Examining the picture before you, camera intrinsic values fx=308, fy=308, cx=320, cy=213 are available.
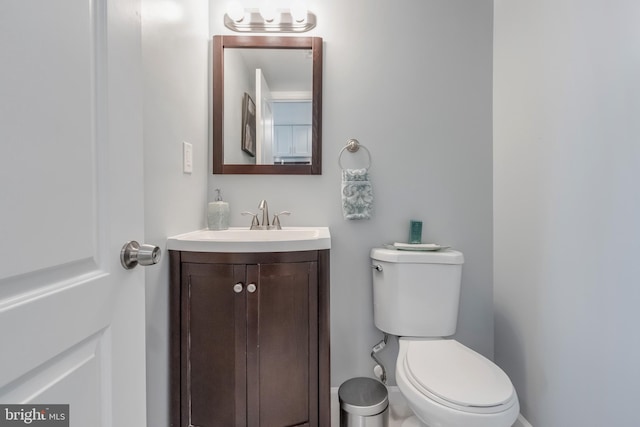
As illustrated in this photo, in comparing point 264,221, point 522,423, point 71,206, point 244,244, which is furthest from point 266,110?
point 522,423

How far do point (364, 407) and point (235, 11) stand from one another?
1884mm

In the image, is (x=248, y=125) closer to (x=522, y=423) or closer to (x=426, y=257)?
(x=426, y=257)

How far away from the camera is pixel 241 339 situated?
109 cm

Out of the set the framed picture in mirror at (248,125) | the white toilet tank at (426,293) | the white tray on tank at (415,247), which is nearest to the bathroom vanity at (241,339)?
the white toilet tank at (426,293)

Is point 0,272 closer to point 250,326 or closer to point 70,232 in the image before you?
point 70,232

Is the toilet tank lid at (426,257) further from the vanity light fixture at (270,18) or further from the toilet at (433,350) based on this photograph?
the vanity light fixture at (270,18)

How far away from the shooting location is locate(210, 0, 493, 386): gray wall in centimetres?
156

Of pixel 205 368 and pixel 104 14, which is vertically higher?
pixel 104 14

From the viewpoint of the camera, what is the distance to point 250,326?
1.09m

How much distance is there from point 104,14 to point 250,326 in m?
0.94

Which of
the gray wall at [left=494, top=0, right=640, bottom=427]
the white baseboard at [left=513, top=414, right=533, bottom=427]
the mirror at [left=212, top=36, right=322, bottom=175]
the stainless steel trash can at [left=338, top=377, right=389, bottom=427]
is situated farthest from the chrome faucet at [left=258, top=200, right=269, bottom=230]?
the white baseboard at [left=513, top=414, right=533, bottom=427]

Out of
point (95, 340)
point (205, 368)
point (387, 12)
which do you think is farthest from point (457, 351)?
point (387, 12)

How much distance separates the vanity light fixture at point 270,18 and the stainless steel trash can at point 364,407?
68.1 inches

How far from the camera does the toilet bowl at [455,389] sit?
0.91 m
